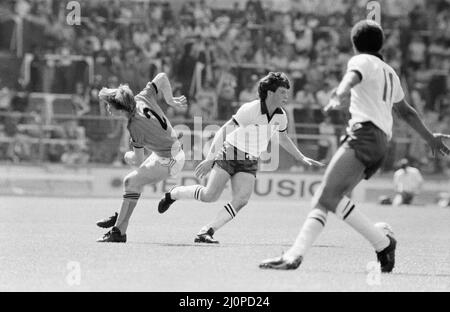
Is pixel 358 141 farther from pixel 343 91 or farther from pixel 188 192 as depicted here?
pixel 188 192

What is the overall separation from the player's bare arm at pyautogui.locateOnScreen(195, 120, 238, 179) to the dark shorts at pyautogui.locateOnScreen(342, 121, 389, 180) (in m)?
3.04

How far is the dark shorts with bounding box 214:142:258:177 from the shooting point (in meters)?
11.9

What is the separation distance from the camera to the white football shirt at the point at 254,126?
38.2 feet

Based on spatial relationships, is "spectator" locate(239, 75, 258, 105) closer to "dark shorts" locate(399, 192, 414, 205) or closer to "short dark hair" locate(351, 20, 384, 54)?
"dark shorts" locate(399, 192, 414, 205)

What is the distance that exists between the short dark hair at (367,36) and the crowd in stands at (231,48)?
1472 centimetres

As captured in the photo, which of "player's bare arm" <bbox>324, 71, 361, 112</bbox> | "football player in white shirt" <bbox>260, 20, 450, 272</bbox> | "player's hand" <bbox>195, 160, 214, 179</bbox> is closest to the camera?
"player's bare arm" <bbox>324, 71, 361, 112</bbox>

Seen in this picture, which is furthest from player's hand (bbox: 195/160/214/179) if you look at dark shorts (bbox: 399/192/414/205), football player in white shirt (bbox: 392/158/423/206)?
dark shorts (bbox: 399/192/414/205)

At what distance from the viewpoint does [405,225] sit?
697 inches

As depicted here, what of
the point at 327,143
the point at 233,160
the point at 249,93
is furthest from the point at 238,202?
the point at 249,93

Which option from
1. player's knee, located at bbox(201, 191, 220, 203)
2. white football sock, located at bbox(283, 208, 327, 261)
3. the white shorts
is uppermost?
the white shorts

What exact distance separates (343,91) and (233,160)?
13.4 ft

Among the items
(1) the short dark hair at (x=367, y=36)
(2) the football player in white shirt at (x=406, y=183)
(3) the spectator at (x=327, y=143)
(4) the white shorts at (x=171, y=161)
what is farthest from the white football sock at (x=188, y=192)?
(2) the football player in white shirt at (x=406, y=183)

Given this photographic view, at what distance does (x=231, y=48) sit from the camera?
25531 millimetres
